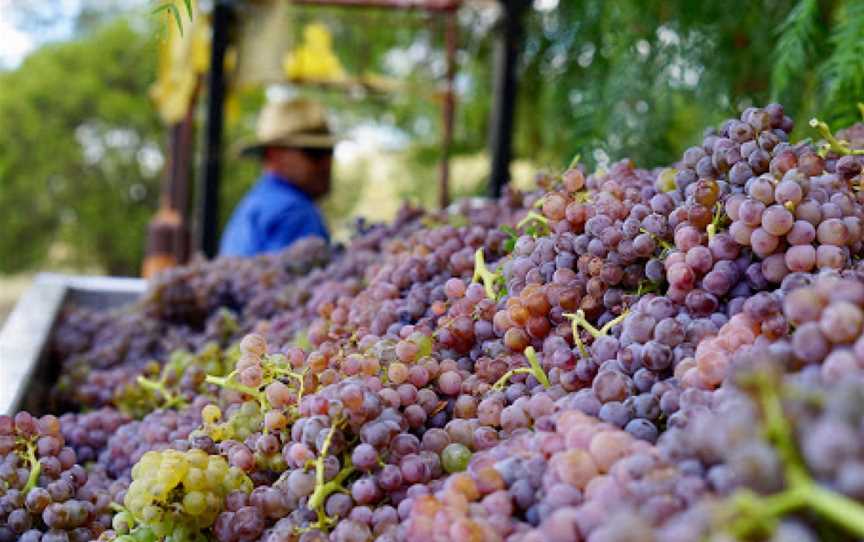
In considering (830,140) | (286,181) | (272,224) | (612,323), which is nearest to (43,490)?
(612,323)

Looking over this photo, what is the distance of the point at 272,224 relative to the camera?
3.53 meters

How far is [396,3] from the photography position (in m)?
3.69

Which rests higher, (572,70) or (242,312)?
(572,70)

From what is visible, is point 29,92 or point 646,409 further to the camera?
point 29,92

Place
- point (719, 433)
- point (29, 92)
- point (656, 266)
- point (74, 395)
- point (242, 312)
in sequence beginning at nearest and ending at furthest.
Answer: point (719, 433)
point (656, 266)
point (74, 395)
point (242, 312)
point (29, 92)

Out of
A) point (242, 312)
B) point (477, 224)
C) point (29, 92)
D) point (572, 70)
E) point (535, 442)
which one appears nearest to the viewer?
point (535, 442)

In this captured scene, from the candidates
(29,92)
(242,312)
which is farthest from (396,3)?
(29,92)

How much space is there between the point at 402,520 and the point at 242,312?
1.31 metres

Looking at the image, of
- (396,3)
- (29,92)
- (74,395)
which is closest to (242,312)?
(74,395)

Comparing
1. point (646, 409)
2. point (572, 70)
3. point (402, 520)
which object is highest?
point (572, 70)

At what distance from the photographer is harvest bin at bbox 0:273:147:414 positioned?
150 centimetres

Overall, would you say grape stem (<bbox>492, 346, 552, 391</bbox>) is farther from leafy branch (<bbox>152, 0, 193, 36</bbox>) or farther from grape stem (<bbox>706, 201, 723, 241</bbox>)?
leafy branch (<bbox>152, 0, 193, 36</bbox>)

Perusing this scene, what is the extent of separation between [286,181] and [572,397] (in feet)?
10.7

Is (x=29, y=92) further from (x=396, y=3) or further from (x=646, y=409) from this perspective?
(x=646, y=409)
